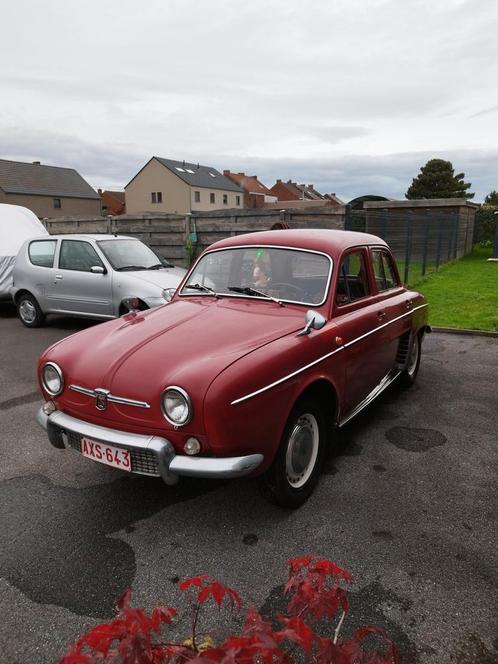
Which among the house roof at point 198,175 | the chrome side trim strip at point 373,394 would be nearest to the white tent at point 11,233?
the chrome side trim strip at point 373,394

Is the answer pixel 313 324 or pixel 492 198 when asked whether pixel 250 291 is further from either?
pixel 492 198

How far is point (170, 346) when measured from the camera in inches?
117

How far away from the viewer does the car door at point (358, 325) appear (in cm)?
361

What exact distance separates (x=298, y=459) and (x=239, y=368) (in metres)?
0.91

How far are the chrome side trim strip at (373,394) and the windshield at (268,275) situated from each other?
0.96 m

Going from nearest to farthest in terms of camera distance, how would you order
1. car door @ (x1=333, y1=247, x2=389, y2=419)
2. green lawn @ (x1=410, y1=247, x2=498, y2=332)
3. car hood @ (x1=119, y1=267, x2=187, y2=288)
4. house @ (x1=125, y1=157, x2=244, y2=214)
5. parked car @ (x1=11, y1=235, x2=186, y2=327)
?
car door @ (x1=333, y1=247, x2=389, y2=419) < car hood @ (x1=119, y1=267, x2=187, y2=288) < parked car @ (x1=11, y1=235, x2=186, y2=327) < green lawn @ (x1=410, y1=247, x2=498, y2=332) < house @ (x1=125, y1=157, x2=244, y2=214)

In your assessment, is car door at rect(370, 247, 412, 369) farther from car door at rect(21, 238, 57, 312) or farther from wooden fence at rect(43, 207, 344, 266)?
car door at rect(21, 238, 57, 312)

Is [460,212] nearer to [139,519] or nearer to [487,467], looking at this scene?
[487,467]

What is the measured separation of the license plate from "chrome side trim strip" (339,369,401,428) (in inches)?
64.4

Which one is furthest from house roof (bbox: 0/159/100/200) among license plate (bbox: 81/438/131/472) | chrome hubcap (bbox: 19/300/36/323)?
Result: license plate (bbox: 81/438/131/472)

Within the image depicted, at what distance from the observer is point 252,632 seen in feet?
3.75

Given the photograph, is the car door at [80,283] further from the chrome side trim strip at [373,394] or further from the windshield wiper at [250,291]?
→ the chrome side trim strip at [373,394]

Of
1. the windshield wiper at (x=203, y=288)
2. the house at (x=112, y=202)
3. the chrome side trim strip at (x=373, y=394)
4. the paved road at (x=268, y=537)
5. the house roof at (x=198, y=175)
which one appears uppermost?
the house roof at (x=198, y=175)

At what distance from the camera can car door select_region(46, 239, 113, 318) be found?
7.73m
